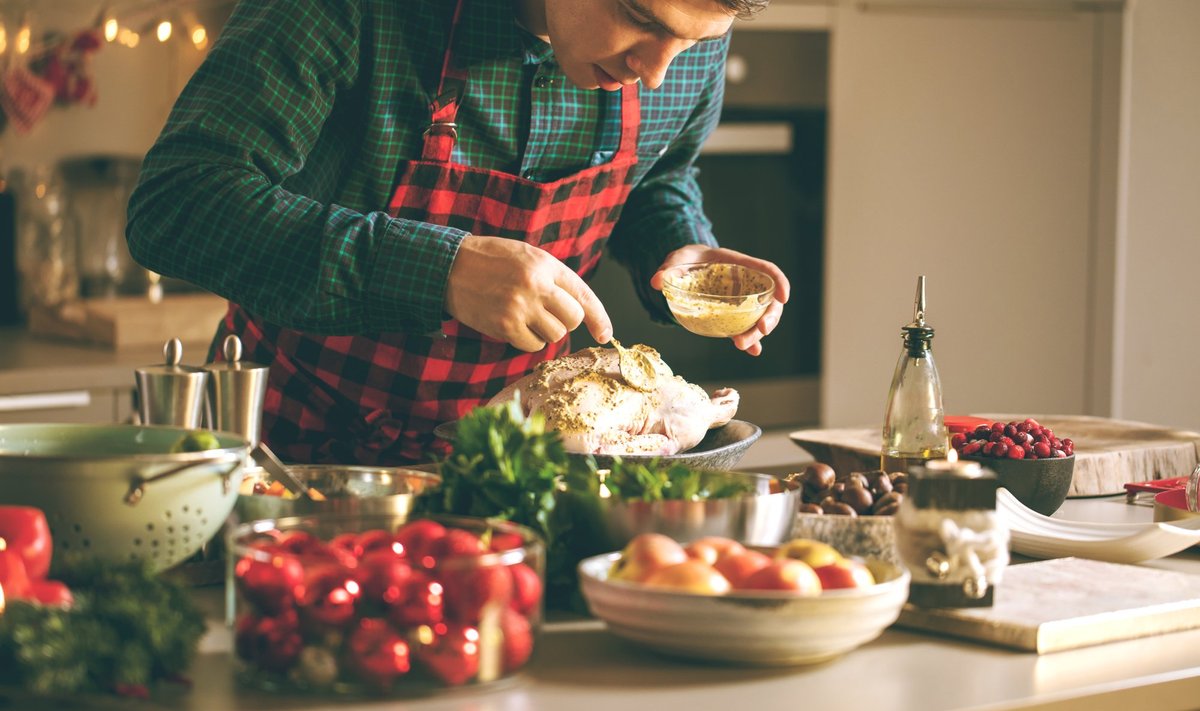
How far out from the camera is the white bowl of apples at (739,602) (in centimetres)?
96

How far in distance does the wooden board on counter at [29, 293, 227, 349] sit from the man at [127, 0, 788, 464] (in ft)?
3.50

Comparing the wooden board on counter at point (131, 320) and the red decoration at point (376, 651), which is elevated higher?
the wooden board on counter at point (131, 320)

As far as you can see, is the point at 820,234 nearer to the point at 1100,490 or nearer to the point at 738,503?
the point at 1100,490

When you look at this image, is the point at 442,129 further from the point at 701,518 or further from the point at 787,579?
the point at 787,579

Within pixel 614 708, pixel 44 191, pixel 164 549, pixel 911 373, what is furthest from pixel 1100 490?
pixel 44 191

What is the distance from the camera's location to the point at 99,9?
10.7ft

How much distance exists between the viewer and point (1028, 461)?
152 centimetres

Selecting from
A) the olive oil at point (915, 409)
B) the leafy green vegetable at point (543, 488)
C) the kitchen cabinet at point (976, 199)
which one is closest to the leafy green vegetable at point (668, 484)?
the leafy green vegetable at point (543, 488)

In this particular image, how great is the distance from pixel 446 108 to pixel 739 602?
3.11 ft

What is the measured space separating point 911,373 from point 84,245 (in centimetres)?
242

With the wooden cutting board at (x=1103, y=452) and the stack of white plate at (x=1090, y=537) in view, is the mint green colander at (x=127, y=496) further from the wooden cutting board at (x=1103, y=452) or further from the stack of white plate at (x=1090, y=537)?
the wooden cutting board at (x=1103, y=452)

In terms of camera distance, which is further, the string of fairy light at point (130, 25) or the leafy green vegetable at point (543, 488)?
the string of fairy light at point (130, 25)

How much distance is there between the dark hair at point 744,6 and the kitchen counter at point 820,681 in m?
0.66

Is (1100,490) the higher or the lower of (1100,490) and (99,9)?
the lower
